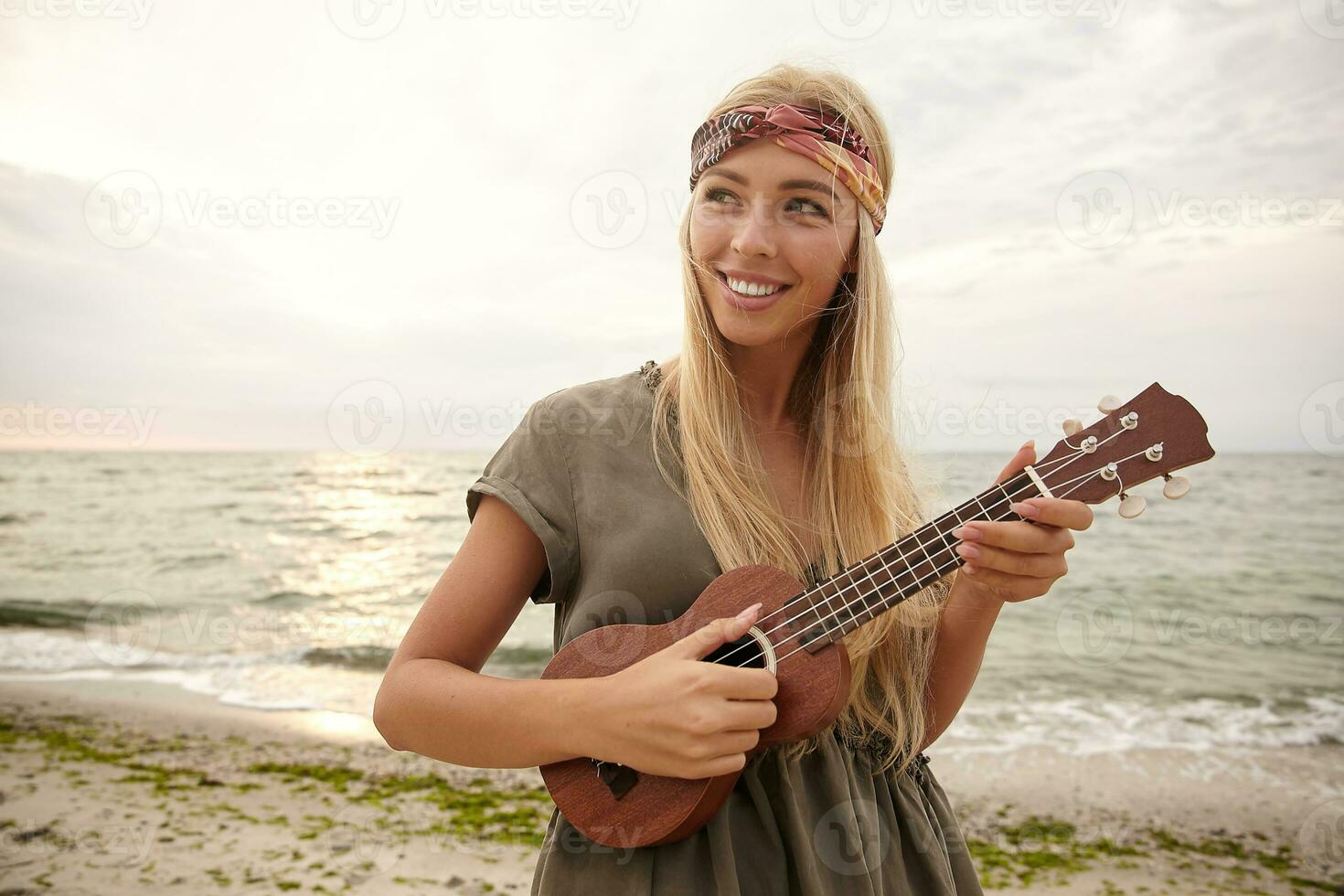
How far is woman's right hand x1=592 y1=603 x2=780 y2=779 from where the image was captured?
1.38m

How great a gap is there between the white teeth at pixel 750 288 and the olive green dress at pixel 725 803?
39 cm

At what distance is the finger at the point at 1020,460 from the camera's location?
5.08ft

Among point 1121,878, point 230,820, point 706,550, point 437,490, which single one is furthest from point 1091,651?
point 437,490

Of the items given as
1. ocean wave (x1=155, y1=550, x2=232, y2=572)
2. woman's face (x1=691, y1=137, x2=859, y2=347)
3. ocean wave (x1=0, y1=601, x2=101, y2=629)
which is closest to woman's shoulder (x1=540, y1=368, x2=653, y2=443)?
woman's face (x1=691, y1=137, x2=859, y2=347)

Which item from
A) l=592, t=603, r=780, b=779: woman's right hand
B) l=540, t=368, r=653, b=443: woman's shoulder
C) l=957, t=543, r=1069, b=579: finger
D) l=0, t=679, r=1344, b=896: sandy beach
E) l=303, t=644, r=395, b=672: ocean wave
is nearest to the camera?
l=592, t=603, r=780, b=779: woman's right hand

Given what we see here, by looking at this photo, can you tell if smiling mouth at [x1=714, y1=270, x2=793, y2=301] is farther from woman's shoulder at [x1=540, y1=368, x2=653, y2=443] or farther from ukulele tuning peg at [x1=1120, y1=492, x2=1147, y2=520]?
ukulele tuning peg at [x1=1120, y1=492, x2=1147, y2=520]

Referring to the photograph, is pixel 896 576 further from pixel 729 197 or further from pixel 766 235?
pixel 729 197

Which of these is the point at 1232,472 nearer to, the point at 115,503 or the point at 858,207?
the point at 858,207

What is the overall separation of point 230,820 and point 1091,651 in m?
9.82

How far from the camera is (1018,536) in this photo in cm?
147

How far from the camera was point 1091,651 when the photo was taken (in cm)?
1050

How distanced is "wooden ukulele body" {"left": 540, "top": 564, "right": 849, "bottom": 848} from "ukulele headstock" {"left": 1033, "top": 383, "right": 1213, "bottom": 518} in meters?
0.55

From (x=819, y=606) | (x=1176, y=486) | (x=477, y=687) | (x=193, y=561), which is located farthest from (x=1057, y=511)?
(x=193, y=561)

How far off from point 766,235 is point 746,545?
2.15 feet
